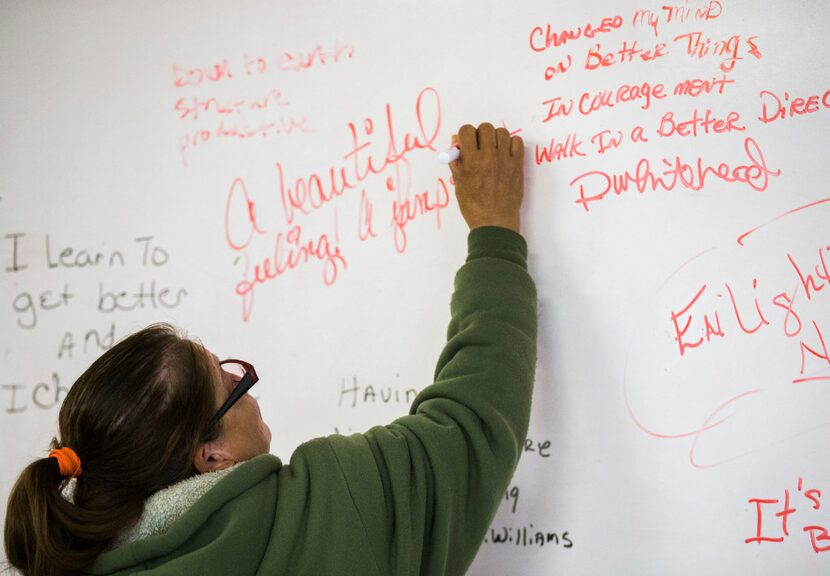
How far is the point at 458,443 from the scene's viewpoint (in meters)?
0.87

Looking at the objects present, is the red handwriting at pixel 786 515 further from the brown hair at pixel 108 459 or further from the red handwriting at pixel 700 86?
the brown hair at pixel 108 459

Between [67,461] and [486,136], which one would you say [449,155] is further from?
[67,461]

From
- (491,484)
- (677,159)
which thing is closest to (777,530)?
(491,484)

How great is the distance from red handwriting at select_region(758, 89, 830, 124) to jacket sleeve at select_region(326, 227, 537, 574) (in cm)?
37

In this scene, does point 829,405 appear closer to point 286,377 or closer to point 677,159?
point 677,159

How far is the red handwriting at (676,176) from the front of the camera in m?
0.99

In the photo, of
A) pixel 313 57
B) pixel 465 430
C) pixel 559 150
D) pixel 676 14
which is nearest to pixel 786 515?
pixel 465 430

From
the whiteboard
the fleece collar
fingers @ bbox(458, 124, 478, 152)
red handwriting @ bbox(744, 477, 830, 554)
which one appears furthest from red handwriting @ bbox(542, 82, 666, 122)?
the fleece collar

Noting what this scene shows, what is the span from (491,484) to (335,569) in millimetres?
203

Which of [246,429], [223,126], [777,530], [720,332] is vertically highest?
[223,126]

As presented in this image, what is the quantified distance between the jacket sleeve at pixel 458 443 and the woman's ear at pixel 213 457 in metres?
0.12

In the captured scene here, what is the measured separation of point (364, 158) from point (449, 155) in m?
0.19

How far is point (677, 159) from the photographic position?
40.4 inches

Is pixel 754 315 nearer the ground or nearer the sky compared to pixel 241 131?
nearer the ground
